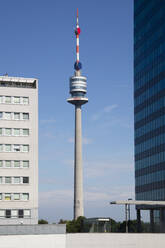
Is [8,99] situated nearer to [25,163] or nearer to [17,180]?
[25,163]

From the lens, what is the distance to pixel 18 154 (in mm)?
78125

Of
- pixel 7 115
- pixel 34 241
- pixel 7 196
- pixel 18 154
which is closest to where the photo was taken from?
pixel 34 241

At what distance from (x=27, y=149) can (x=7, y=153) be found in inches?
123

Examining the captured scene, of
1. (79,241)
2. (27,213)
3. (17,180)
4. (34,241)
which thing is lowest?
(79,241)

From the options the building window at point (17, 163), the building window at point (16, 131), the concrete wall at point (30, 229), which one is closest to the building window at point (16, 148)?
the building window at point (17, 163)

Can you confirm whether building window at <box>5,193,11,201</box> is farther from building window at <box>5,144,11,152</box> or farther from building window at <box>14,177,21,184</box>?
building window at <box>5,144,11,152</box>

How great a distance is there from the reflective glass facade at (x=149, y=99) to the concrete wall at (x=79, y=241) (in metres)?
52.0

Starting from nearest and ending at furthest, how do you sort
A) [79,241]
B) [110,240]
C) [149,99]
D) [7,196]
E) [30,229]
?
[30,229] → [79,241] → [110,240] → [7,196] → [149,99]

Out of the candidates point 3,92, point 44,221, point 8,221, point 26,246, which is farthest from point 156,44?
point 26,246

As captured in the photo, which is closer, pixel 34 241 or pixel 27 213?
pixel 34 241

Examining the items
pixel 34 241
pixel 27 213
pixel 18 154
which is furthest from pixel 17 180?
pixel 34 241

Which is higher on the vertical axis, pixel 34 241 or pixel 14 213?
pixel 14 213

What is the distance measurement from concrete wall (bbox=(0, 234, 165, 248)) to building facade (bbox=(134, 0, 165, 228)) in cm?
5223

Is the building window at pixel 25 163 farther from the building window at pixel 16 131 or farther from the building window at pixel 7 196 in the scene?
the building window at pixel 7 196
